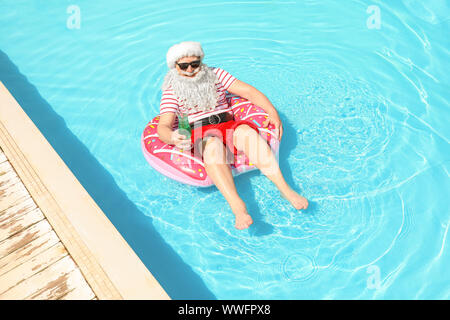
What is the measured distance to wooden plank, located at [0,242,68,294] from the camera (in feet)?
8.55

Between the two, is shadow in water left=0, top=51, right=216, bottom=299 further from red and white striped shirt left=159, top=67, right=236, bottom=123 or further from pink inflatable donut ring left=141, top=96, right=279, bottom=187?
red and white striped shirt left=159, top=67, right=236, bottom=123

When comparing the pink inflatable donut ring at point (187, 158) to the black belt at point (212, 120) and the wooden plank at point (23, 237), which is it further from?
the wooden plank at point (23, 237)

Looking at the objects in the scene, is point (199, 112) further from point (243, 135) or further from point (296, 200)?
point (296, 200)

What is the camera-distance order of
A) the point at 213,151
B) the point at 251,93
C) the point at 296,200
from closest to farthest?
the point at 296,200 → the point at 213,151 → the point at 251,93

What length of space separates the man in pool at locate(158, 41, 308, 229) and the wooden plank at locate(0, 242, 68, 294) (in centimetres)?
125

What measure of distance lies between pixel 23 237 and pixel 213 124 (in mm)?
1812

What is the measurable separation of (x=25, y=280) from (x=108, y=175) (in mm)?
1532

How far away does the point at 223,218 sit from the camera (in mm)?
3488

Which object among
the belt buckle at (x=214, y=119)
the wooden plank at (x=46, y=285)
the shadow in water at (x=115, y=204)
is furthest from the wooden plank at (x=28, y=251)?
the belt buckle at (x=214, y=119)

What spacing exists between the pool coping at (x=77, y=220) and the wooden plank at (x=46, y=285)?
4.4 inches

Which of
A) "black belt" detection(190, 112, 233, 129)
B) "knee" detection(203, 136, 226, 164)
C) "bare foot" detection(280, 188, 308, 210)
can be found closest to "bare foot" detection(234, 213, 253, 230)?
"bare foot" detection(280, 188, 308, 210)

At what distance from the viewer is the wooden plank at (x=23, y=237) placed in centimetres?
278

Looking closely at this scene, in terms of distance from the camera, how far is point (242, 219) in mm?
2957

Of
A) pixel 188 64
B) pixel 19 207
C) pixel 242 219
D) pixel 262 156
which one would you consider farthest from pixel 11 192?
pixel 262 156
